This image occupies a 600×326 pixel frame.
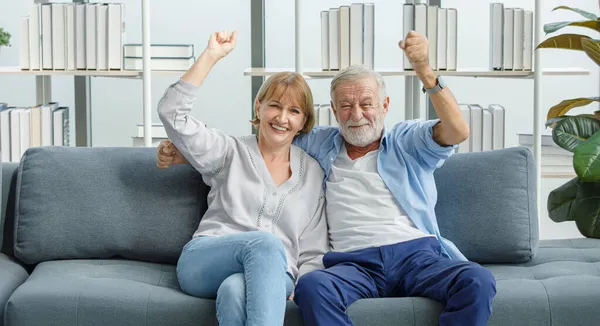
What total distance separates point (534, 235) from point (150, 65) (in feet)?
6.18

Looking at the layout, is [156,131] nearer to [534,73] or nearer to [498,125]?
[498,125]

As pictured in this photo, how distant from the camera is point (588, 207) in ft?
10.9

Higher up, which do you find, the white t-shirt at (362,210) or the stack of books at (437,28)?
the stack of books at (437,28)

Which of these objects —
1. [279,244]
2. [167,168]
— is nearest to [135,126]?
[167,168]

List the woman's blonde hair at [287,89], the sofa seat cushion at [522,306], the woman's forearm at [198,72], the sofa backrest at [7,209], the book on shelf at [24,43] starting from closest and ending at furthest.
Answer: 1. the sofa seat cushion at [522,306]
2. the woman's forearm at [198,72]
3. the woman's blonde hair at [287,89]
4. the sofa backrest at [7,209]
5. the book on shelf at [24,43]

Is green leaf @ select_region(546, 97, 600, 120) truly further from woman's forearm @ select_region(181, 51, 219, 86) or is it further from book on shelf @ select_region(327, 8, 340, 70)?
woman's forearm @ select_region(181, 51, 219, 86)

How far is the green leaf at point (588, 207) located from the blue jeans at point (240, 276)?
4.07ft

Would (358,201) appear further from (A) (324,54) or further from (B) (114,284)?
(A) (324,54)


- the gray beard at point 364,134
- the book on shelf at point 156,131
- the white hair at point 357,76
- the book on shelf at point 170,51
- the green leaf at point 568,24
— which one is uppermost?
the green leaf at point 568,24

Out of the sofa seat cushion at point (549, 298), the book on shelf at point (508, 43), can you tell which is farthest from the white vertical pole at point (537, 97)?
the sofa seat cushion at point (549, 298)

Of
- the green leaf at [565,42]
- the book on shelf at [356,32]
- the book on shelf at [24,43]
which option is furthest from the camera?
the book on shelf at [24,43]

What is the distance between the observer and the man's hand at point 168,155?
2895 mm

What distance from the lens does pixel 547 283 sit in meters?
2.67

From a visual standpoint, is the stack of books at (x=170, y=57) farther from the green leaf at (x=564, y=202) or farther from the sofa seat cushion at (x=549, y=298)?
the sofa seat cushion at (x=549, y=298)
